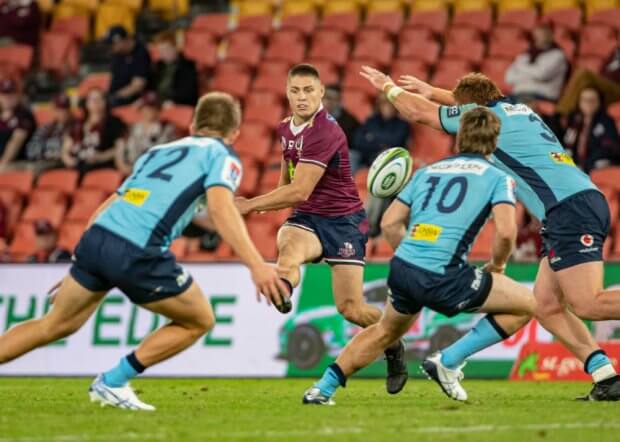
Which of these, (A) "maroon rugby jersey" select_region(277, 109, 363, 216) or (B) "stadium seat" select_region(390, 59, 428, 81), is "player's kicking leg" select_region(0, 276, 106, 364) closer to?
(A) "maroon rugby jersey" select_region(277, 109, 363, 216)

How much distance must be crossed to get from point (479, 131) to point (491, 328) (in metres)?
1.31

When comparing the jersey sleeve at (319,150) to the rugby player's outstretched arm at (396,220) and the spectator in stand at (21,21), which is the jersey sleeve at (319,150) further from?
the spectator in stand at (21,21)

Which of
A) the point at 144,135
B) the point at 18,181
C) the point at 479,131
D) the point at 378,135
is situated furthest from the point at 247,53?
the point at 479,131

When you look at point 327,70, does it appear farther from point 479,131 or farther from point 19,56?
point 479,131

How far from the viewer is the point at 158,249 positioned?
27.1 feet

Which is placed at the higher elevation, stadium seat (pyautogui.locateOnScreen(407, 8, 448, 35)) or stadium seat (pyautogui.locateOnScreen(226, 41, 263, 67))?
stadium seat (pyautogui.locateOnScreen(407, 8, 448, 35))

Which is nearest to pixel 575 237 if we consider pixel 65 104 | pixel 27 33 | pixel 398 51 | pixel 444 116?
pixel 444 116

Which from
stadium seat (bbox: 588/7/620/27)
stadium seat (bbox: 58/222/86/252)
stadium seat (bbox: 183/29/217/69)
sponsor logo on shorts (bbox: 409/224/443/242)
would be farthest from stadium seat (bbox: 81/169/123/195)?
sponsor logo on shorts (bbox: 409/224/443/242)

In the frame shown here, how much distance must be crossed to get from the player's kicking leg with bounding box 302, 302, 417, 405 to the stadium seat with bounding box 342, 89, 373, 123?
9802 millimetres

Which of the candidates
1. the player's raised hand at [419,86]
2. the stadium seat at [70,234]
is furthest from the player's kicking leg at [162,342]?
the stadium seat at [70,234]

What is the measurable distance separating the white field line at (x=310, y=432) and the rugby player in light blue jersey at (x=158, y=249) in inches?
37.7

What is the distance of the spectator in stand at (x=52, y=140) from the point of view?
19.5 meters

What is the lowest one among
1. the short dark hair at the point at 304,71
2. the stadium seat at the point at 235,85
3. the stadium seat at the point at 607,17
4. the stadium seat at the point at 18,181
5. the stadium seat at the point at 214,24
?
the stadium seat at the point at 18,181

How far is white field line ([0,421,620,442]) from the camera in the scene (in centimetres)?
712
